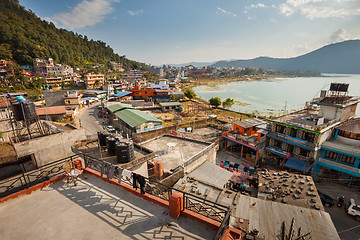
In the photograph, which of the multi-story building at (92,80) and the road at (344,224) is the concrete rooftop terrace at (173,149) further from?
the multi-story building at (92,80)

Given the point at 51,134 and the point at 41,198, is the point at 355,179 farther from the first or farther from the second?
the point at 51,134

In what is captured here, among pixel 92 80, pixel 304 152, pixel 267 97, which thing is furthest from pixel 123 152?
pixel 267 97

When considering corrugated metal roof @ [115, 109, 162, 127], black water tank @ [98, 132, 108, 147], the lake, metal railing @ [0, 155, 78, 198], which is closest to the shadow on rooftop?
metal railing @ [0, 155, 78, 198]

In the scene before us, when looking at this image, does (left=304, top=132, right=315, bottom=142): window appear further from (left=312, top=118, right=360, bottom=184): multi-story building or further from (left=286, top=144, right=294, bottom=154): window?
(left=286, top=144, right=294, bottom=154): window

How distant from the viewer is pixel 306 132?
21.4 metres

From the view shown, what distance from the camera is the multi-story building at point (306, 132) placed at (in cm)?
2098

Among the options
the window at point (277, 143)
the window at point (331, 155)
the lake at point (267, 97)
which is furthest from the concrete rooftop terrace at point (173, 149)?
the lake at point (267, 97)

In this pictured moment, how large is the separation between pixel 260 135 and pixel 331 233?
674 inches

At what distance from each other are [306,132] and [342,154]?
14.1ft

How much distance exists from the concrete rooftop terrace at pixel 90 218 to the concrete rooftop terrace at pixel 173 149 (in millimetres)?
8670

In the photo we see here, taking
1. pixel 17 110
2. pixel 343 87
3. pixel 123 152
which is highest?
pixel 343 87

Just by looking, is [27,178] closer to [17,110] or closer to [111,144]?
[17,110]

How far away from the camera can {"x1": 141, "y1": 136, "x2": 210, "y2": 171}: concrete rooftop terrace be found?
53.7ft

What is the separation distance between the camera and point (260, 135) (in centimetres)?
2533
